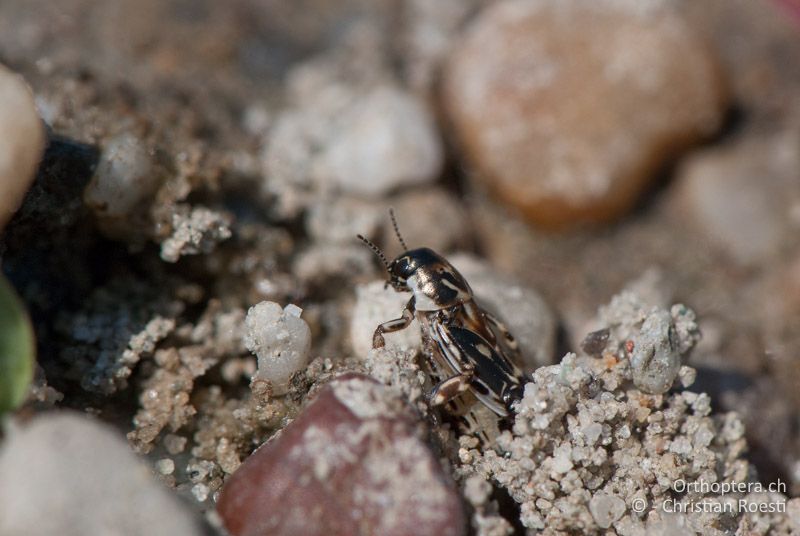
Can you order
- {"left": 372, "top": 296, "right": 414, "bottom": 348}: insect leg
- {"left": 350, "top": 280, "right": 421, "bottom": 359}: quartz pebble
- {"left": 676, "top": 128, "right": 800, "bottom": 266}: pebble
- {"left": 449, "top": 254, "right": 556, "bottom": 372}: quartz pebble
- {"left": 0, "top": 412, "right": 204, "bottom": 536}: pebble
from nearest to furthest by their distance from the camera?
{"left": 0, "top": 412, "right": 204, "bottom": 536}: pebble → {"left": 372, "top": 296, "right": 414, "bottom": 348}: insect leg → {"left": 350, "top": 280, "right": 421, "bottom": 359}: quartz pebble → {"left": 449, "top": 254, "right": 556, "bottom": 372}: quartz pebble → {"left": 676, "top": 128, "right": 800, "bottom": 266}: pebble

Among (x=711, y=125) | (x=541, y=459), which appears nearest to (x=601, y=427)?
(x=541, y=459)

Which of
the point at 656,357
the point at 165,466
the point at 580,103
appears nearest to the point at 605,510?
the point at 656,357

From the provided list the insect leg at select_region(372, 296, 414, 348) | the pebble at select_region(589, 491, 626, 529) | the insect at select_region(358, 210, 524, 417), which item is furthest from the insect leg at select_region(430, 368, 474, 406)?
the pebble at select_region(589, 491, 626, 529)

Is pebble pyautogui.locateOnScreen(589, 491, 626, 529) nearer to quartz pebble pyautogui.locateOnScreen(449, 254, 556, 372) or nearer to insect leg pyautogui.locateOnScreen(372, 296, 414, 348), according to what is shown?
quartz pebble pyautogui.locateOnScreen(449, 254, 556, 372)

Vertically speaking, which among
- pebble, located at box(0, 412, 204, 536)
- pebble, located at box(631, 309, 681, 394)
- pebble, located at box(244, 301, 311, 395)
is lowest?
pebble, located at box(0, 412, 204, 536)

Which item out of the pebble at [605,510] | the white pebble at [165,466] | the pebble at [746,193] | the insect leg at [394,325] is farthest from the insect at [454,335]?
the pebble at [746,193]

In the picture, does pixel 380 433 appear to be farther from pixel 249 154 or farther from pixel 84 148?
pixel 249 154

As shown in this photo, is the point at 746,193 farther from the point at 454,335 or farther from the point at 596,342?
the point at 454,335
